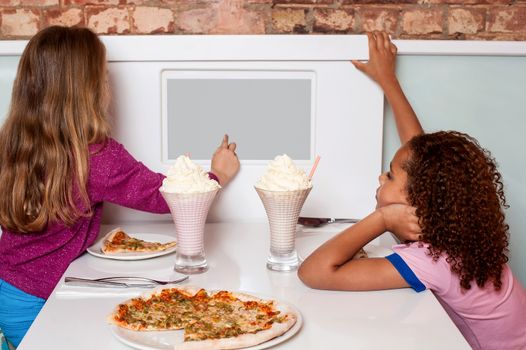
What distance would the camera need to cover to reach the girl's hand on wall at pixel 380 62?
1.91 meters

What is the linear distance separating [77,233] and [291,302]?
2.07ft

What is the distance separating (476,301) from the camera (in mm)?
1398

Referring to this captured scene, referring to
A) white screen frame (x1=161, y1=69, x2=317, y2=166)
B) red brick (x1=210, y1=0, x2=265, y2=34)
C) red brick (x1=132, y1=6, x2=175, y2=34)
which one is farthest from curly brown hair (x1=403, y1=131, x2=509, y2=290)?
red brick (x1=132, y1=6, x2=175, y2=34)

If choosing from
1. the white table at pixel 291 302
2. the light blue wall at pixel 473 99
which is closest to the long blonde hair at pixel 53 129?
the white table at pixel 291 302

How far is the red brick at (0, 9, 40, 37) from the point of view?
83.0 inches

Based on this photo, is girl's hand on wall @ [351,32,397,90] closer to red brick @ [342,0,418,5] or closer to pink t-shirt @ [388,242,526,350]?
red brick @ [342,0,418,5]

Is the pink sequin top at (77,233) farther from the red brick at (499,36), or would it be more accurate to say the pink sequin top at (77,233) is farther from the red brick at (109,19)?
the red brick at (499,36)

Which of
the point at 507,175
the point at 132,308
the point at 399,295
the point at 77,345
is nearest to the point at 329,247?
the point at 399,295

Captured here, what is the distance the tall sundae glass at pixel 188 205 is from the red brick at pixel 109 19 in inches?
32.9

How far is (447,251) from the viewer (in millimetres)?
1356

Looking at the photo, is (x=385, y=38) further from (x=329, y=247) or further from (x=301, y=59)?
(x=329, y=247)

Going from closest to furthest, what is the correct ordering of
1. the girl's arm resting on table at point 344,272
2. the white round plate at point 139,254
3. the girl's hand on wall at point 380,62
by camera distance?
the girl's arm resting on table at point 344,272 → the white round plate at point 139,254 → the girl's hand on wall at point 380,62

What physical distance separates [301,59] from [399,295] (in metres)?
0.83

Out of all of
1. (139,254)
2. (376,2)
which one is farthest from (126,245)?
(376,2)
